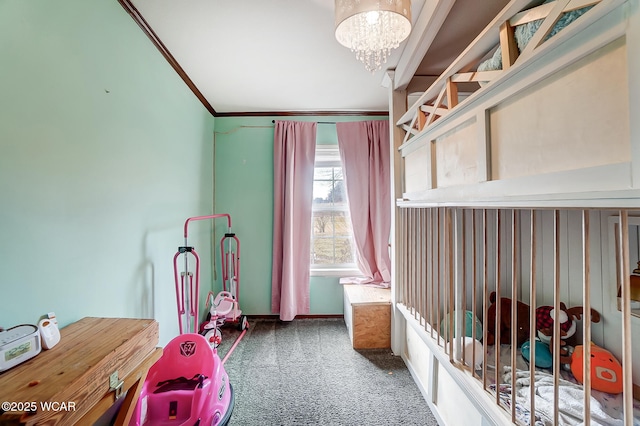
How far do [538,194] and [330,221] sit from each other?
242 cm

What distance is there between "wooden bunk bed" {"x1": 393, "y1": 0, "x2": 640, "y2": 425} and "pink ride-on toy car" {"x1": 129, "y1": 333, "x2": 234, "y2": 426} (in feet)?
4.28

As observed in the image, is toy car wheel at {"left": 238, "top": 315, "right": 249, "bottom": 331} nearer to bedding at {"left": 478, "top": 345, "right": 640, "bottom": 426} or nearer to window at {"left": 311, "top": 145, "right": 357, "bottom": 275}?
Answer: window at {"left": 311, "top": 145, "right": 357, "bottom": 275}

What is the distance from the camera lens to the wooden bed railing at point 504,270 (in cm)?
75

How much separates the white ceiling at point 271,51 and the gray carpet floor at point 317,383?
2.38 meters

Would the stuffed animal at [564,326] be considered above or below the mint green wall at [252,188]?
below

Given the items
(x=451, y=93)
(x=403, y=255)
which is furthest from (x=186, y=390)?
(x=451, y=93)

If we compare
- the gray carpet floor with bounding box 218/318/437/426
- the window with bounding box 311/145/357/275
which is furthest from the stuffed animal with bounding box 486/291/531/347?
the window with bounding box 311/145/357/275

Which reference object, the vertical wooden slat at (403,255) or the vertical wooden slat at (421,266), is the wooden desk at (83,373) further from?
the vertical wooden slat at (403,255)

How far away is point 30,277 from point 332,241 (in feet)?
8.16

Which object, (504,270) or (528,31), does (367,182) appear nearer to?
(504,270)

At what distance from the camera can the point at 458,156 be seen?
47.9 inches

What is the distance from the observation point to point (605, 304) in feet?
4.42

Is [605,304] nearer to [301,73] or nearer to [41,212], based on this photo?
[301,73]

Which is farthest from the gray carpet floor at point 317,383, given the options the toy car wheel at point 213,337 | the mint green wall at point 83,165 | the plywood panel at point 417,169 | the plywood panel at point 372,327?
the plywood panel at point 417,169
